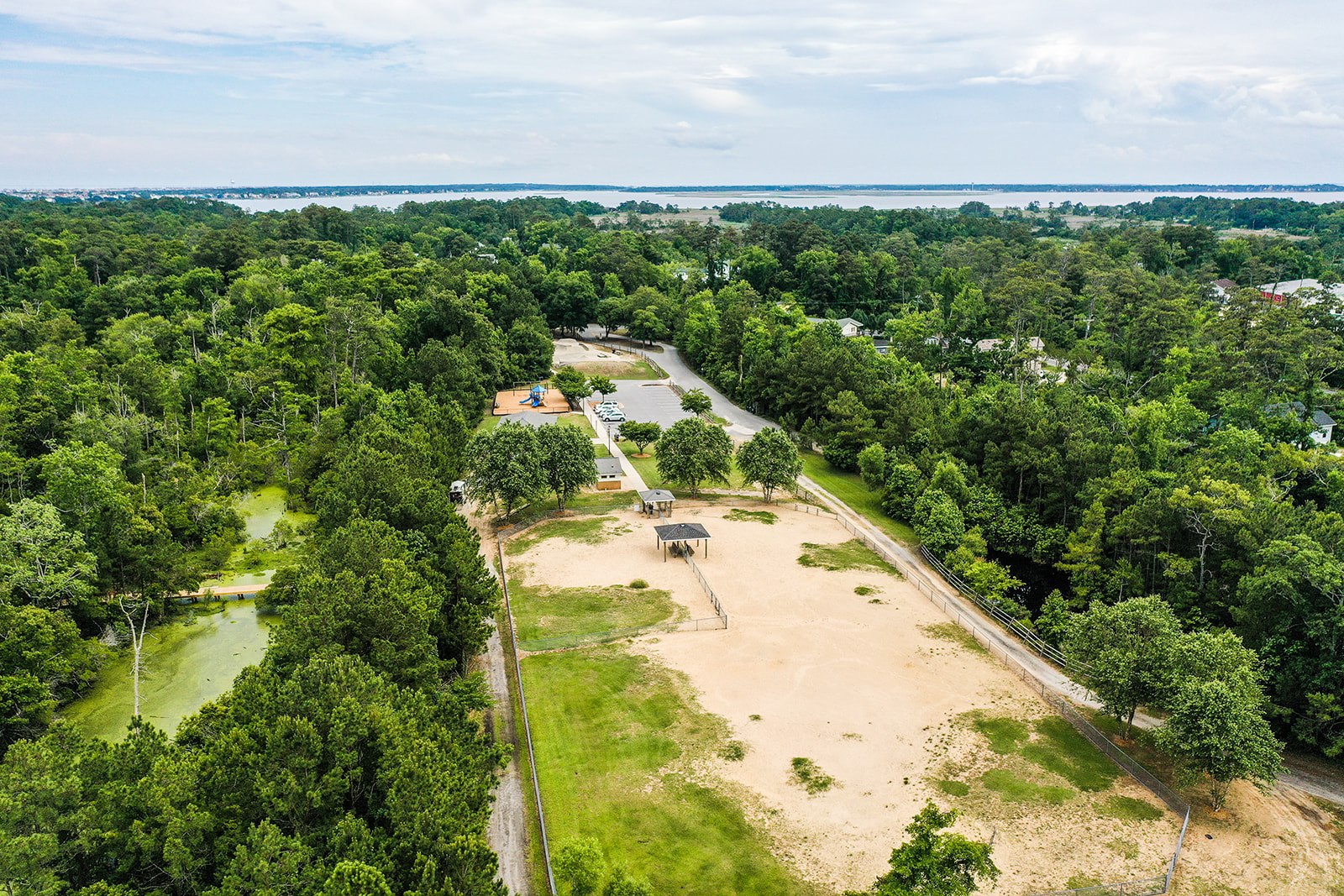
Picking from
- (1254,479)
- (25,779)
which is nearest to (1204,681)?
(1254,479)

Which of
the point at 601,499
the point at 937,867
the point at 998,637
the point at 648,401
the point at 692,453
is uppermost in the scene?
the point at 937,867

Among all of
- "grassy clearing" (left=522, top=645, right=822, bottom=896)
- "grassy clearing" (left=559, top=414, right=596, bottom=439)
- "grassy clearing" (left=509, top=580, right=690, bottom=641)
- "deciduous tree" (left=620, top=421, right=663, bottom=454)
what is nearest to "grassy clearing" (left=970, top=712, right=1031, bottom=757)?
"grassy clearing" (left=522, top=645, right=822, bottom=896)

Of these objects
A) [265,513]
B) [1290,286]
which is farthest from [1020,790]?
[1290,286]

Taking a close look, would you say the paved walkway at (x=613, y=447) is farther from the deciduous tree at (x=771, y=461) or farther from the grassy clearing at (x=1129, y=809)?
the grassy clearing at (x=1129, y=809)

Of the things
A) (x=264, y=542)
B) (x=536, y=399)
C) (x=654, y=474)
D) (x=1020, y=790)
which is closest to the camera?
(x=1020, y=790)

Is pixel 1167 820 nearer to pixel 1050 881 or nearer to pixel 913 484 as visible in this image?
pixel 1050 881

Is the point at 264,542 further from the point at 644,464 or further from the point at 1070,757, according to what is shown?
the point at 1070,757
